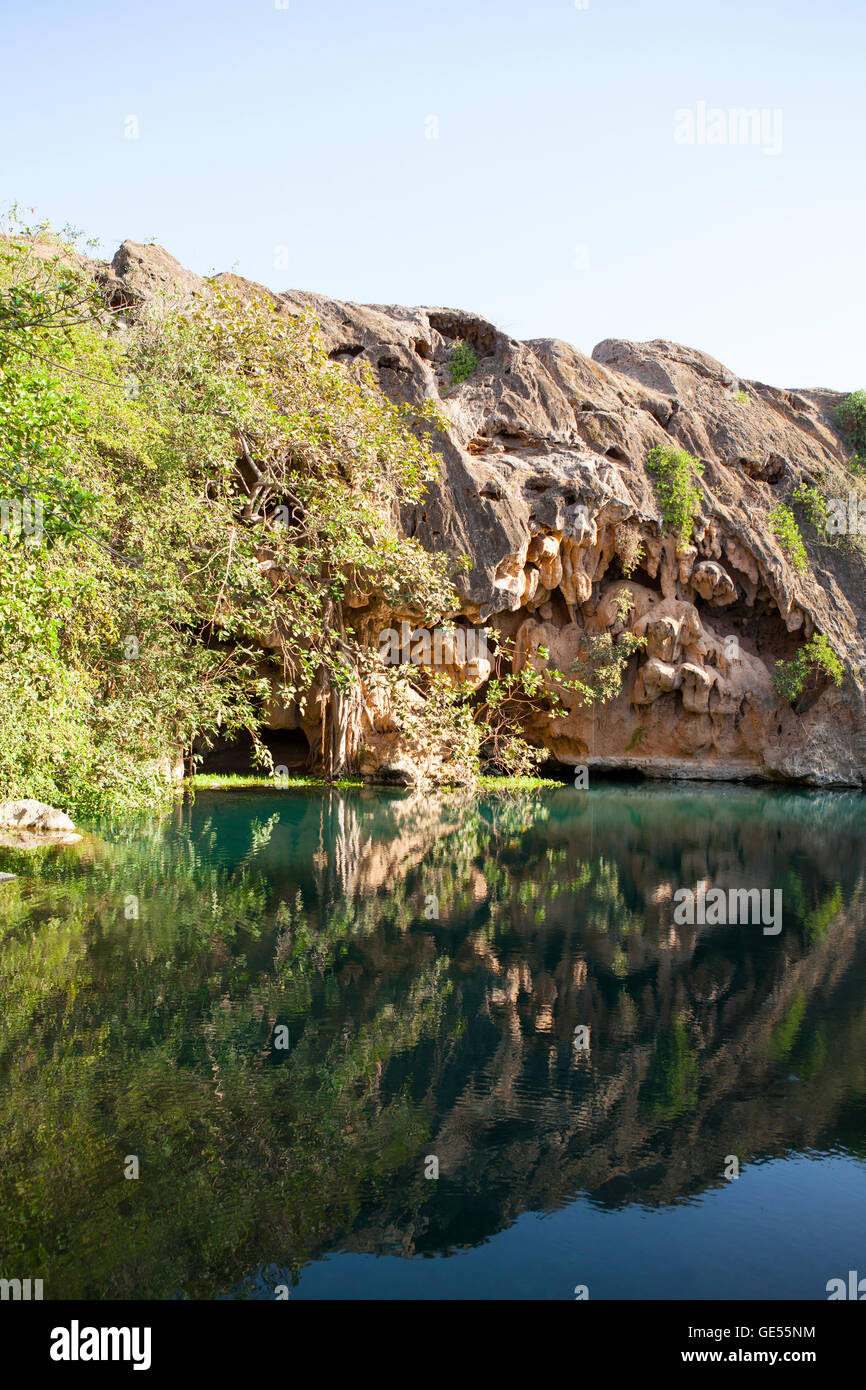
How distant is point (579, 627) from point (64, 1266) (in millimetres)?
28309

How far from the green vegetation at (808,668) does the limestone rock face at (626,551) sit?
0.47 meters

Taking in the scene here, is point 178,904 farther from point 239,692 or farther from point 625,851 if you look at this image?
point 625,851

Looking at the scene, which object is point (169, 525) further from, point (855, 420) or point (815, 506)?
point (855, 420)

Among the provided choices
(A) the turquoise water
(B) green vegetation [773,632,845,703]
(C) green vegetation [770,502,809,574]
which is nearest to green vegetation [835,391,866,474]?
(C) green vegetation [770,502,809,574]

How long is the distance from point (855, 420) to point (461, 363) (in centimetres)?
1655

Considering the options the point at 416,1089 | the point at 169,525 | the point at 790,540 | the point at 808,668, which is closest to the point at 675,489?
the point at 790,540

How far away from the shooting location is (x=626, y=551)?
30.7m

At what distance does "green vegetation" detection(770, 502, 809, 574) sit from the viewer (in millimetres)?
33000

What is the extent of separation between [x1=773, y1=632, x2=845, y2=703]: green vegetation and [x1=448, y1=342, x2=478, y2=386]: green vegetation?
564 inches

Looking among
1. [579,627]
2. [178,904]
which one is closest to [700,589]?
[579,627]

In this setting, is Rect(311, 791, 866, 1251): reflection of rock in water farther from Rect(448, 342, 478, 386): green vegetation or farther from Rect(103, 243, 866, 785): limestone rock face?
Rect(448, 342, 478, 386): green vegetation

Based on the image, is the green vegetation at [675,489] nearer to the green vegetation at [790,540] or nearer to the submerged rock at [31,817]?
the green vegetation at [790,540]

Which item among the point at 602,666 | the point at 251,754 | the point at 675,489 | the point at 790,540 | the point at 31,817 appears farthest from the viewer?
the point at 790,540

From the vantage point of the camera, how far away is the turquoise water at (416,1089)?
4895 millimetres
